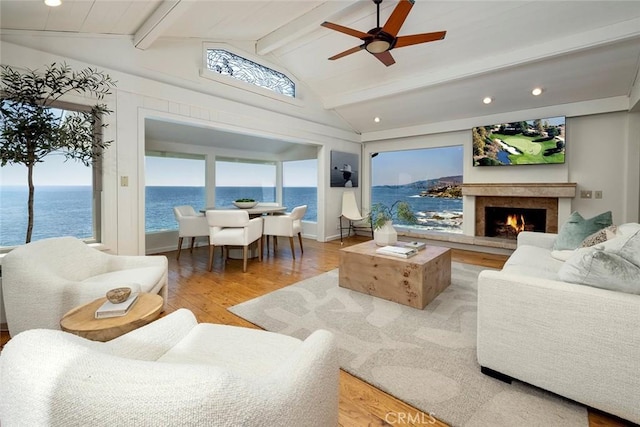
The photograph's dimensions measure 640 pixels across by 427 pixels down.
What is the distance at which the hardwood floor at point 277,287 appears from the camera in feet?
4.70

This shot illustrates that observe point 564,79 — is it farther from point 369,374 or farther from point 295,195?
point 295,195

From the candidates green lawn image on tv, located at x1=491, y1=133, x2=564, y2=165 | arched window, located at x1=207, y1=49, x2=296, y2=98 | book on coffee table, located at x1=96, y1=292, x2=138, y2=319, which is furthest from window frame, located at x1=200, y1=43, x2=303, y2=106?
green lawn image on tv, located at x1=491, y1=133, x2=564, y2=165

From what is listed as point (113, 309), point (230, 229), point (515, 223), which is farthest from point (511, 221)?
point (113, 309)

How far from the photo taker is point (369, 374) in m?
1.73

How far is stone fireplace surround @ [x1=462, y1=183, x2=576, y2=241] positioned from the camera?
439cm

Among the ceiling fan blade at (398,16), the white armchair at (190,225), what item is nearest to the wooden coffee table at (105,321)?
the ceiling fan blade at (398,16)

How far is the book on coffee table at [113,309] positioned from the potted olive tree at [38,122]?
1425 millimetres

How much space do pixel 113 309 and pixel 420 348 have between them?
1921mm

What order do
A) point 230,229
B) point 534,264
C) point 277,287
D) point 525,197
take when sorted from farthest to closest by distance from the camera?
point 525,197
point 230,229
point 277,287
point 534,264

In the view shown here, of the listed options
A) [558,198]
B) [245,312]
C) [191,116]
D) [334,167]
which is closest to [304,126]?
[334,167]

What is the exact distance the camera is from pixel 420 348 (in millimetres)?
2004

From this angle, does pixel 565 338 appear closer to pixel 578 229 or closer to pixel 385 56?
pixel 578 229

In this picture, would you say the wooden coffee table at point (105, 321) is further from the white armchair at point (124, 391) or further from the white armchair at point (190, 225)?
the white armchair at point (190, 225)

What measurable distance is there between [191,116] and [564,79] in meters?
5.08
